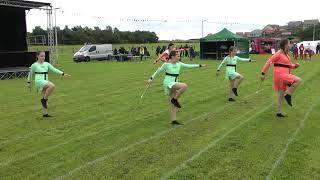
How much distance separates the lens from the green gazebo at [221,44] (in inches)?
1740

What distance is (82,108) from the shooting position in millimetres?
13133

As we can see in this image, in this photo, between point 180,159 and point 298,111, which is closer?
point 180,159

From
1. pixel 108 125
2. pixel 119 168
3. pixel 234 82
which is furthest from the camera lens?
pixel 234 82

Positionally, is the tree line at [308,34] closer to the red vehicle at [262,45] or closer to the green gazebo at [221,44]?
the red vehicle at [262,45]

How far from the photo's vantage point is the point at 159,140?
28.2ft

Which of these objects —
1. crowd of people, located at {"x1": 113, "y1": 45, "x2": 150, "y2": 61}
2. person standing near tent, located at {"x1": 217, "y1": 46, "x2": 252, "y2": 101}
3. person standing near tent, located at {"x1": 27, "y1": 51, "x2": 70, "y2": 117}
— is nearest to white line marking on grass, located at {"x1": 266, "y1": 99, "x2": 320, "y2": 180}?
person standing near tent, located at {"x1": 217, "y1": 46, "x2": 252, "y2": 101}

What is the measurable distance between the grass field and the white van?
31596mm

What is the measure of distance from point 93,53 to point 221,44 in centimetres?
1334

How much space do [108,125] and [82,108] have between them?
306 centimetres

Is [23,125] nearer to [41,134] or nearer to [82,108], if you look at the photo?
[41,134]

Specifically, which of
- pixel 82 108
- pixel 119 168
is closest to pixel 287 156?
pixel 119 168

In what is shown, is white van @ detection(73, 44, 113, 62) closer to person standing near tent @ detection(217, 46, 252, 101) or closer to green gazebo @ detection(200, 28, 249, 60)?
green gazebo @ detection(200, 28, 249, 60)

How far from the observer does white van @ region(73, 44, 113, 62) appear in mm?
46062

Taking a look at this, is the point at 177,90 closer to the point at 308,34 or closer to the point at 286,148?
the point at 286,148
